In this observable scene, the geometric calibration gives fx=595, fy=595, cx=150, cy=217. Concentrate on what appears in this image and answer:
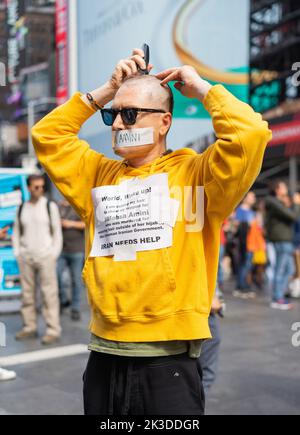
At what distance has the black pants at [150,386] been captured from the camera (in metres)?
1.92

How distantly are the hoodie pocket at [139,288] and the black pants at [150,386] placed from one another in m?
0.16

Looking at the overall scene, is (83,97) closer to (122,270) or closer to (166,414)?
(122,270)

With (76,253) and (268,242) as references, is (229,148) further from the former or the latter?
(268,242)

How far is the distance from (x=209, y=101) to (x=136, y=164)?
1.21ft

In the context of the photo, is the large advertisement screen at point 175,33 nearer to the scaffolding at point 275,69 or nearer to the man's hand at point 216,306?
the man's hand at point 216,306

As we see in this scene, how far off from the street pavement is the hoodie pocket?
Result: 214 centimetres

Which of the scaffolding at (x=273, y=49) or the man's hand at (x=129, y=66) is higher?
the scaffolding at (x=273, y=49)

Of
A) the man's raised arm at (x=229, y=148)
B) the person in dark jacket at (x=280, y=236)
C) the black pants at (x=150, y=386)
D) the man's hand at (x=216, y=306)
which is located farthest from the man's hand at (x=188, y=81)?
the person in dark jacket at (x=280, y=236)

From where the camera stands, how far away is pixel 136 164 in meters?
2.09

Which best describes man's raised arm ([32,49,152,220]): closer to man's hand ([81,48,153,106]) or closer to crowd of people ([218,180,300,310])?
man's hand ([81,48,153,106])

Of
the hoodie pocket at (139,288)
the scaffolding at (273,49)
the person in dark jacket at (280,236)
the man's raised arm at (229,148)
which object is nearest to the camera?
the man's raised arm at (229,148)

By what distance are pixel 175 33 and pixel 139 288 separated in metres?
8.93

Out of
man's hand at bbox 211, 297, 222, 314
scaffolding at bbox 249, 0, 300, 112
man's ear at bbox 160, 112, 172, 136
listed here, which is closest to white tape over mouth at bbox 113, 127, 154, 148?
man's ear at bbox 160, 112, 172, 136

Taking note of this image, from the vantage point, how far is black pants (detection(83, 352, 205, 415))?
1.92 meters
